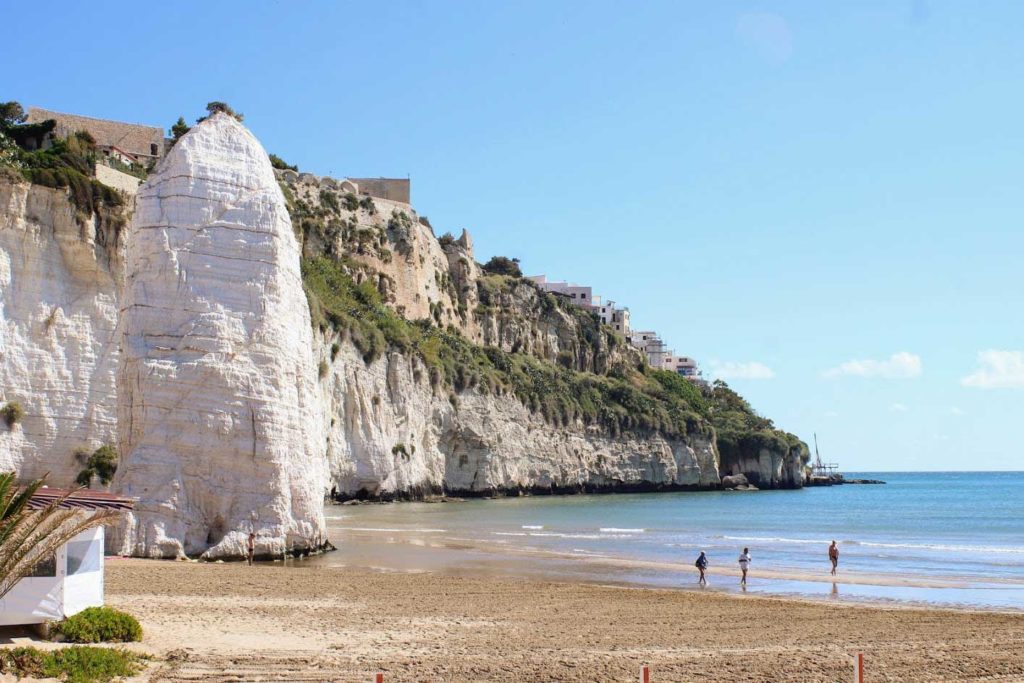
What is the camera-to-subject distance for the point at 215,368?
25.0 m

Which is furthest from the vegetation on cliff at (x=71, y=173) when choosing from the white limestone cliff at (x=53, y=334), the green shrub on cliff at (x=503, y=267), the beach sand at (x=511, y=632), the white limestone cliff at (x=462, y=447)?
the green shrub on cliff at (x=503, y=267)

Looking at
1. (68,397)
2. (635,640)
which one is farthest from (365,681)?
(68,397)

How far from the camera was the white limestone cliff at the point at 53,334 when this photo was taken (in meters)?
35.2

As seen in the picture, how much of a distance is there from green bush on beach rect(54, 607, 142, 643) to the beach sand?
29 centimetres

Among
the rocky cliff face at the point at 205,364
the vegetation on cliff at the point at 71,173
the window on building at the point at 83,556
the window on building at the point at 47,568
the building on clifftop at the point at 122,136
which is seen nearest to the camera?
the window on building at the point at 47,568

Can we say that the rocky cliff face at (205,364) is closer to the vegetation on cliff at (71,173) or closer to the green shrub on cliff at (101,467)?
the vegetation on cliff at (71,173)

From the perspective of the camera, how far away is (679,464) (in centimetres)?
10731

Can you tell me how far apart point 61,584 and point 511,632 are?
6.97m

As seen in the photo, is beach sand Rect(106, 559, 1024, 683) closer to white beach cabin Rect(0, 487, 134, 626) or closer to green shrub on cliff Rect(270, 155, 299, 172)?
white beach cabin Rect(0, 487, 134, 626)

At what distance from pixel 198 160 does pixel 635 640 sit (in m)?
18.2

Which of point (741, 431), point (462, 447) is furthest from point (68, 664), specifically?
point (741, 431)

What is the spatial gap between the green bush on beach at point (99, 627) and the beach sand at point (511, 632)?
29 cm

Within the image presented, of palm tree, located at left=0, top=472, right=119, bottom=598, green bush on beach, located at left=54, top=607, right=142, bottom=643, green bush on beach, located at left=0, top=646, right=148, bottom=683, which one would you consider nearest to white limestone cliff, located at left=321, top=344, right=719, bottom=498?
green bush on beach, located at left=54, top=607, right=142, bottom=643

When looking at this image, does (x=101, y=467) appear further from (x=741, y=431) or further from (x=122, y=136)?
(x=741, y=431)
